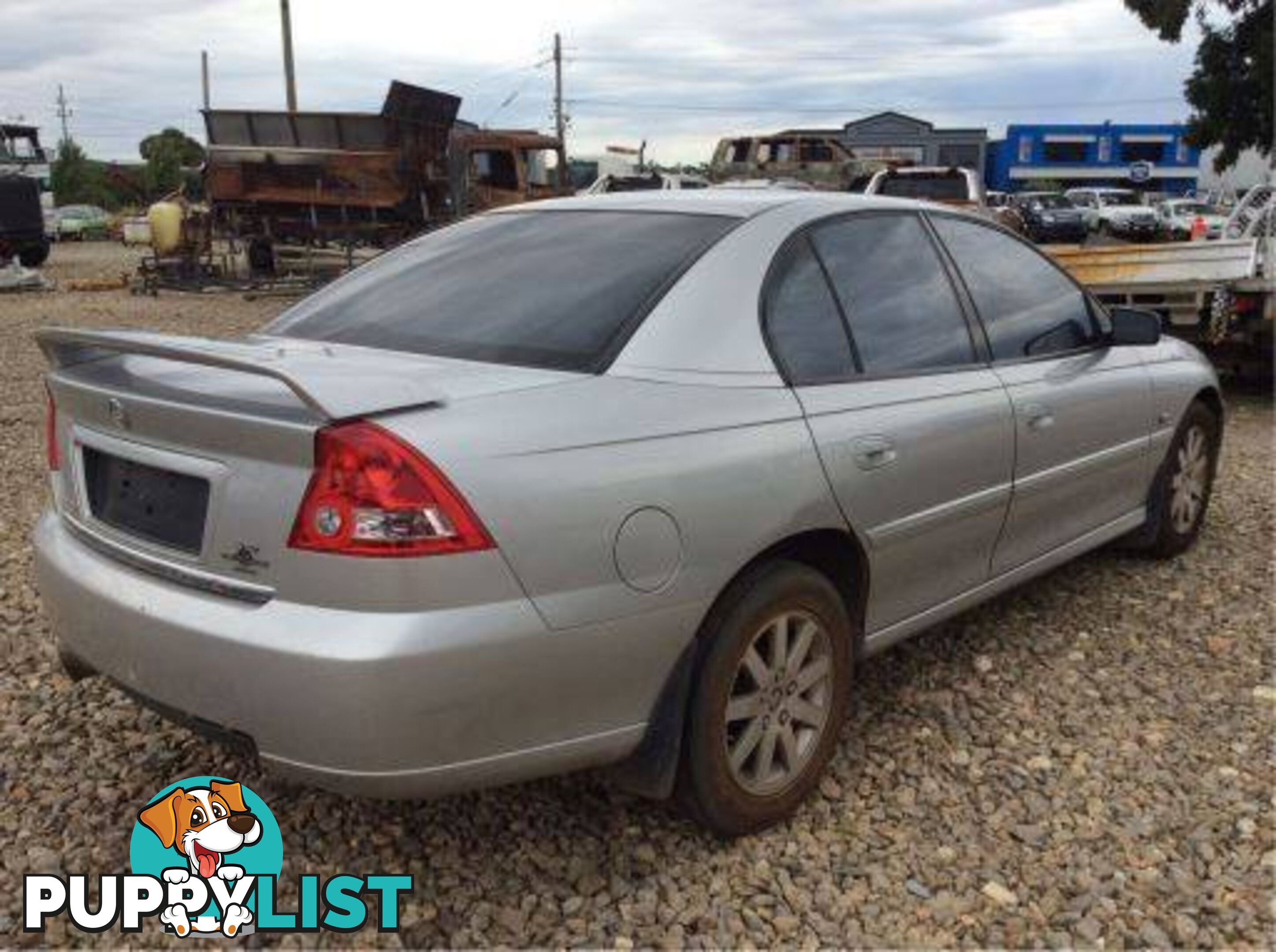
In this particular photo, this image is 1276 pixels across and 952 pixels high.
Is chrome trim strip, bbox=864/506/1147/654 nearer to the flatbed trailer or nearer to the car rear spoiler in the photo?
the car rear spoiler

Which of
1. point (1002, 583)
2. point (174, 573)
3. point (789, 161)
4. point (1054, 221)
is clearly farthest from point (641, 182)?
point (174, 573)

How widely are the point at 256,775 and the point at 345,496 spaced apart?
4.29ft

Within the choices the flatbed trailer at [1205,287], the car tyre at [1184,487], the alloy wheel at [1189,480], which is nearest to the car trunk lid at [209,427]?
the car tyre at [1184,487]

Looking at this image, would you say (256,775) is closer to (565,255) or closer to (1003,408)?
(565,255)

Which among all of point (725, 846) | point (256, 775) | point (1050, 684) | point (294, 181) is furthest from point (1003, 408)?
point (294, 181)

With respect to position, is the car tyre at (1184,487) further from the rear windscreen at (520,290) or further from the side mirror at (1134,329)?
the rear windscreen at (520,290)

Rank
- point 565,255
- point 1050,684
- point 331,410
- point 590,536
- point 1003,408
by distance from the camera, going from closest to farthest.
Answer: point 331,410 → point 590,536 → point 565,255 → point 1003,408 → point 1050,684

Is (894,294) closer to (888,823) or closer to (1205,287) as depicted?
(888,823)

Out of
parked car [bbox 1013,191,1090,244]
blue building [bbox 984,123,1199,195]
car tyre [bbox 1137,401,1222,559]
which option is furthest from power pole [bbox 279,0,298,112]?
blue building [bbox 984,123,1199,195]

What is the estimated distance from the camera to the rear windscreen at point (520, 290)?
288cm

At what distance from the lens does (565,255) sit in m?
3.23

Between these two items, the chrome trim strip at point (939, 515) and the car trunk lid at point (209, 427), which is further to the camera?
the chrome trim strip at point (939, 515)

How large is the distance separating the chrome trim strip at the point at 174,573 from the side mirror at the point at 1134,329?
3.22 meters

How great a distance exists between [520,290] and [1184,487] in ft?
10.6
